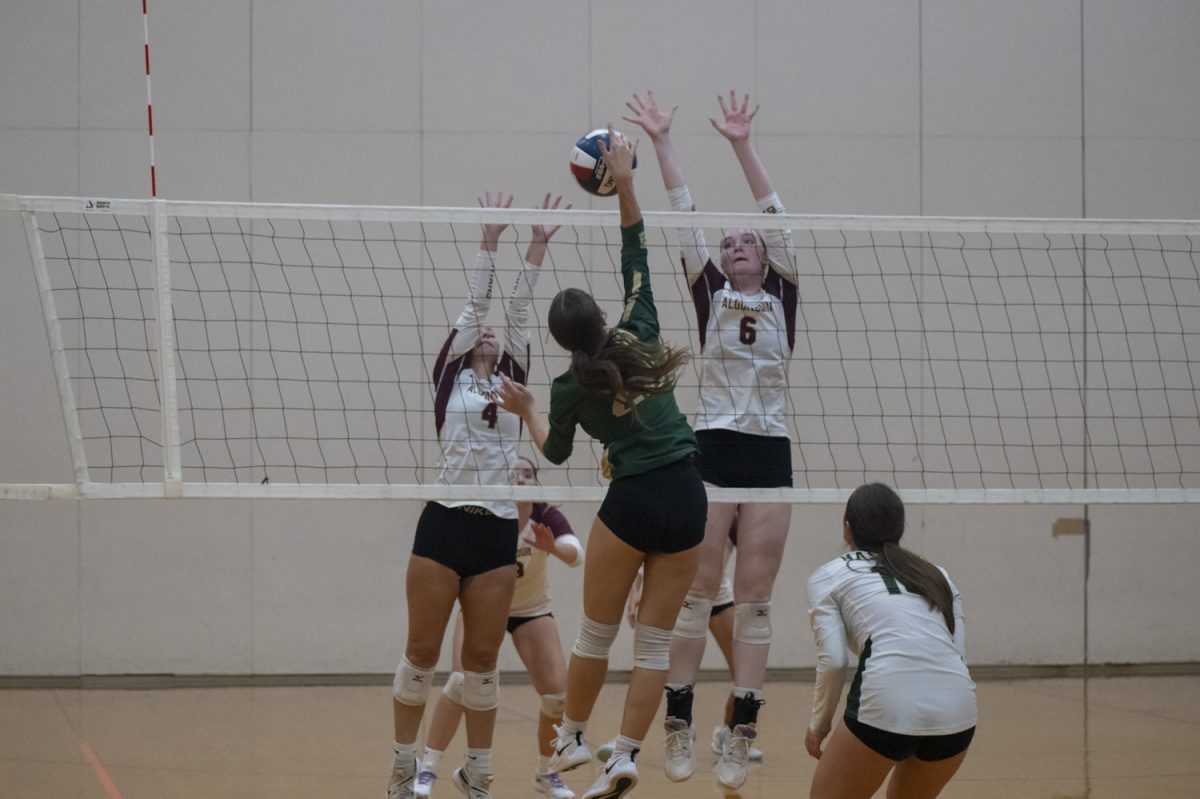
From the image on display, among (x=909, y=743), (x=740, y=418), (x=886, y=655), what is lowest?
(x=909, y=743)

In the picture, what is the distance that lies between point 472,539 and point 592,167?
162cm

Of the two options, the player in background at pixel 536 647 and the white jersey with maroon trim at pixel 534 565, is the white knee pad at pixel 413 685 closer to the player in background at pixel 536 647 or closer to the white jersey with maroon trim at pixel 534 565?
the player in background at pixel 536 647

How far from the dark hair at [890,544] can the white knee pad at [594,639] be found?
0.96 metres

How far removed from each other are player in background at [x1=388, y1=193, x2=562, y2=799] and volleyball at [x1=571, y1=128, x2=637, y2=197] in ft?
0.92

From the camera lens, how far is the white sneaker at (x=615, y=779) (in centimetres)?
427

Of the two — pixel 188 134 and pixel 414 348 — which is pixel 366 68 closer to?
pixel 188 134

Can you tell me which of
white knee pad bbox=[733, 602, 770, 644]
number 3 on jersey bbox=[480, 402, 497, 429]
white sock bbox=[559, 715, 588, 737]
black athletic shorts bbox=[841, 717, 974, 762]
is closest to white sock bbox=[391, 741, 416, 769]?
white sock bbox=[559, 715, 588, 737]

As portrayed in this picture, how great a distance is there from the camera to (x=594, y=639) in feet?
14.3

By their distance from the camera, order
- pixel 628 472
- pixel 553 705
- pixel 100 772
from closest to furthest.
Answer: pixel 628 472 → pixel 553 705 → pixel 100 772

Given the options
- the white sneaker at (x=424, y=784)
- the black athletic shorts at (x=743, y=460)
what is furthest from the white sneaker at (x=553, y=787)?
the black athletic shorts at (x=743, y=460)

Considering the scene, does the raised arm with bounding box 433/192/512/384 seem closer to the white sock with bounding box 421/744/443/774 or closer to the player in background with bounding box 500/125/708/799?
the player in background with bounding box 500/125/708/799

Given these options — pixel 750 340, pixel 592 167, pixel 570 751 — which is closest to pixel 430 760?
pixel 570 751

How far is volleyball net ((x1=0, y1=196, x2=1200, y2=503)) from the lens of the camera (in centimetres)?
819

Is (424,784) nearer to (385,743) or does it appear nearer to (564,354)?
(385,743)
